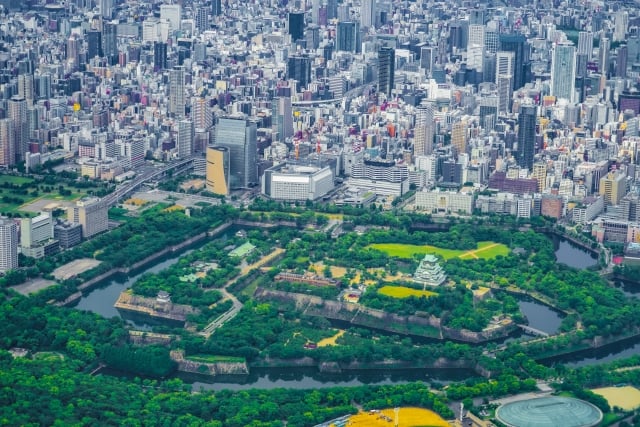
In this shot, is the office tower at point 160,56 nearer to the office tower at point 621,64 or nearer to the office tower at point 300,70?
the office tower at point 300,70

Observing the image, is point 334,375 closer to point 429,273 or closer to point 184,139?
point 429,273

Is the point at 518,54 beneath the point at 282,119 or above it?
above

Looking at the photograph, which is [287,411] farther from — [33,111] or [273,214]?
[33,111]

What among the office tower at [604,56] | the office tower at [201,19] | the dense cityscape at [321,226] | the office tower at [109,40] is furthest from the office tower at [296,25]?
the office tower at [604,56]

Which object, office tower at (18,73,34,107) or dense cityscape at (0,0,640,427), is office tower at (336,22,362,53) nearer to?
dense cityscape at (0,0,640,427)

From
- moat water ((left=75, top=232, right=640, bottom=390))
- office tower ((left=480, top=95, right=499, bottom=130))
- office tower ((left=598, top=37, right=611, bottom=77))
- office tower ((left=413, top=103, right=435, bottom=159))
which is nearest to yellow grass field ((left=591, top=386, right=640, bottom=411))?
moat water ((left=75, top=232, right=640, bottom=390))

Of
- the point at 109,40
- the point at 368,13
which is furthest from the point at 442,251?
the point at 368,13
